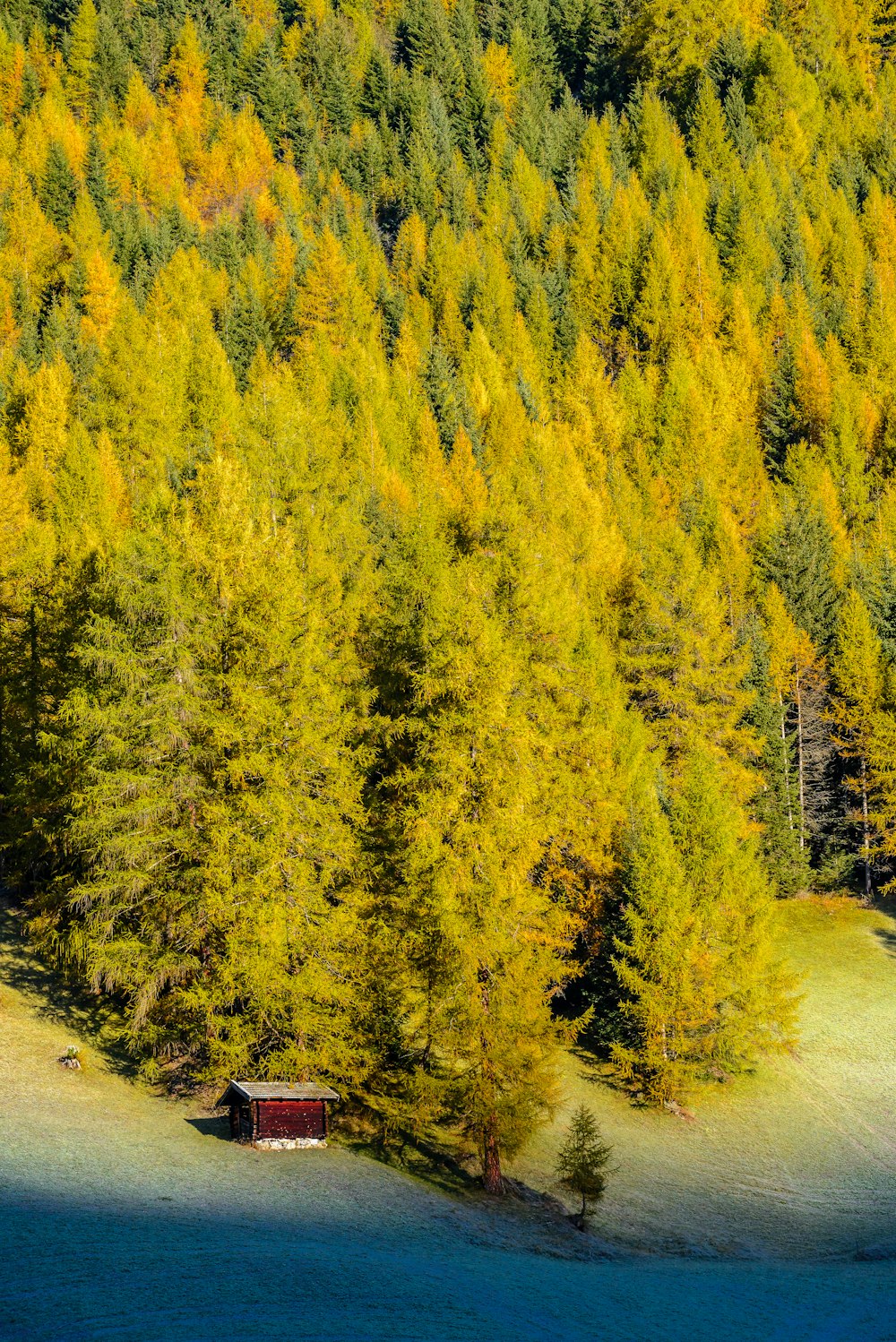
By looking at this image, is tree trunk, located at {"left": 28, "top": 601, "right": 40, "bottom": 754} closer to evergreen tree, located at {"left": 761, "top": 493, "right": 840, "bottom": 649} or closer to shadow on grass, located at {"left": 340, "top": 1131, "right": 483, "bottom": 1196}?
shadow on grass, located at {"left": 340, "top": 1131, "right": 483, "bottom": 1196}

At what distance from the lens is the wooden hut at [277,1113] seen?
24.6 metres

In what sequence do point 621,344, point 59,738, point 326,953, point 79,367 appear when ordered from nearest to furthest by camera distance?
1. point 326,953
2. point 59,738
3. point 79,367
4. point 621,344

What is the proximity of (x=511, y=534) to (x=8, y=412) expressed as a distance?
38838 millimetres

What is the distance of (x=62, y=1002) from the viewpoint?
31016 mm

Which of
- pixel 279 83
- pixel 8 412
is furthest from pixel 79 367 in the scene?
pixel 279 83

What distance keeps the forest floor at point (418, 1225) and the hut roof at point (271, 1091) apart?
100 centimetres

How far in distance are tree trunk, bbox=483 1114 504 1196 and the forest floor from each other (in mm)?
686

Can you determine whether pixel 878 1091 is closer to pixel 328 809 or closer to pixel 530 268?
pixel 328 809

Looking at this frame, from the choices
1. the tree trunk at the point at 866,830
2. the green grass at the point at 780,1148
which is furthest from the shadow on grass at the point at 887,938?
the tree trunk at the point at 866,830

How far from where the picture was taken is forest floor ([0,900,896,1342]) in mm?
16078

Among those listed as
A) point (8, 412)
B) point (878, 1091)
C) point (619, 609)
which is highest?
point (8, 412)

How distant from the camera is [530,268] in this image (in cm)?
9844

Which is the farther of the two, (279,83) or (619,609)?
(279,83)

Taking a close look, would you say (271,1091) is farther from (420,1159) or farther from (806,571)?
(806,571)
